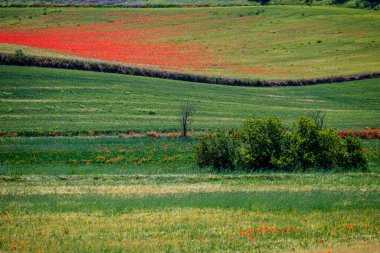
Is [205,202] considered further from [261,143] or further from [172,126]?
[172,126]

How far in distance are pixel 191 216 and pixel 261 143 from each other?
13.5m

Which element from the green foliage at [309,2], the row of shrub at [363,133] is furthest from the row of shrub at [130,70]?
the green foliage at [309,2]

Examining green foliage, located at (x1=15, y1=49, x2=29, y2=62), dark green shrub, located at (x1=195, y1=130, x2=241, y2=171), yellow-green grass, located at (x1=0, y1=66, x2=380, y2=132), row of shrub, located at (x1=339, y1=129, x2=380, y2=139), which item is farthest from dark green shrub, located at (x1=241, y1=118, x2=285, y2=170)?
green foliage, located at (x1=15, y1=49, x2=29, y2=62)

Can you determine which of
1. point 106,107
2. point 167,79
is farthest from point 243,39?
point 106,107

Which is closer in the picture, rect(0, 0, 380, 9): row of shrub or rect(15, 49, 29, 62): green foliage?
rect(15, 49, 29, 62): green foliage

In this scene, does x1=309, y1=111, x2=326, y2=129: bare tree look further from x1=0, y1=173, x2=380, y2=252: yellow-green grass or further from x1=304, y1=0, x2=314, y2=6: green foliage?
x1=304, y1=0, x2=314, y2=6: green foliage

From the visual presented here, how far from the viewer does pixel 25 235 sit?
1766cm

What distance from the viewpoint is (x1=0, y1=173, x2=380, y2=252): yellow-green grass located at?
1698 cm

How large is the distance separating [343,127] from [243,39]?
44.6 metres

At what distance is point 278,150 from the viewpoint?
3347 centimetres

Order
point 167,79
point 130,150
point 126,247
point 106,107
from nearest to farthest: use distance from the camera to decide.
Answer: point 126,247
point 130,150
point 106,107
point 167,79

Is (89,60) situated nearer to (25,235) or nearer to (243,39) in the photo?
(243,39)

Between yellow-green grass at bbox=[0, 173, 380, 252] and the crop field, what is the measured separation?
137 feet

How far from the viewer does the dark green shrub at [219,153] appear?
3350 centimetres
